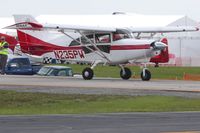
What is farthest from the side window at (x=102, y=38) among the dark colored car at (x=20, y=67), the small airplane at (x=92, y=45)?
the dark colored car at (x=20, y=67)

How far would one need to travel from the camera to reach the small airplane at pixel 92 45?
32.1 metres

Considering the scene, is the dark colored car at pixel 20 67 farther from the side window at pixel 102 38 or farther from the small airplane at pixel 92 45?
the side window at pixel 102 38

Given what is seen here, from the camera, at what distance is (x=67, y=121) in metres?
16.4

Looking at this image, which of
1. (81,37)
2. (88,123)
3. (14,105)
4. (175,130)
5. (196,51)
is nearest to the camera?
(175,130)

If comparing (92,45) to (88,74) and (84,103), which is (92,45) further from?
(84,103)

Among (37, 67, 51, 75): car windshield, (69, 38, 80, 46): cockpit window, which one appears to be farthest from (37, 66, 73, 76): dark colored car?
(69, 38, 80, 46): cockpit window

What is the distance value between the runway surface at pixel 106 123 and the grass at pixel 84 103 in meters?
1.71

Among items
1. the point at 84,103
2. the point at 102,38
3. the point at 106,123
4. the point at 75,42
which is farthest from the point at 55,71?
the point at 106,123

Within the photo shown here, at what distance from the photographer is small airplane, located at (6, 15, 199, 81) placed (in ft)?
105

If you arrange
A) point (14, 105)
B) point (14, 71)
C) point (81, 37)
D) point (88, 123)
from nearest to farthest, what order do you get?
point (88, 123) < point (14, 105) < point (81, 37) < point (14, 71)

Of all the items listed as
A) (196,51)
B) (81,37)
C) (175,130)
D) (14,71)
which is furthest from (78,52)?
(196,51)

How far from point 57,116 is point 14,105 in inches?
138

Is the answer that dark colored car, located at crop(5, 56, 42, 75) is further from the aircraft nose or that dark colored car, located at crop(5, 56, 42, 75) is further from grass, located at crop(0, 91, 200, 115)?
grass, located at crop(0, 91, 200, 115)

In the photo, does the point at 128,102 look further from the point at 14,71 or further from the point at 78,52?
the point at 14,71
